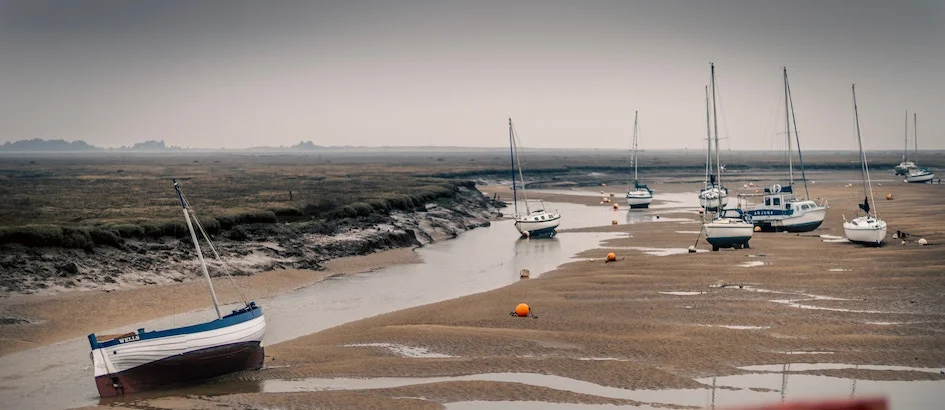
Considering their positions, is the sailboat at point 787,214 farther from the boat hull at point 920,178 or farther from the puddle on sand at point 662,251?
the boat hull at point 920,178

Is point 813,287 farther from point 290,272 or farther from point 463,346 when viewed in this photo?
point 290,272

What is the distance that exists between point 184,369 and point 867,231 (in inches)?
1594

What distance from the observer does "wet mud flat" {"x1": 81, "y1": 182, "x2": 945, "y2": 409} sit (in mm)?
24516

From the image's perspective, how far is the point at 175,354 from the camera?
26188 millimetres

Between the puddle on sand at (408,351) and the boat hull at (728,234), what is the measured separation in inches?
1123

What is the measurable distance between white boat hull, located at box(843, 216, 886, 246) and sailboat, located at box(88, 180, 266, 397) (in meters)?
37.9

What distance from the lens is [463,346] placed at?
30.2 meters

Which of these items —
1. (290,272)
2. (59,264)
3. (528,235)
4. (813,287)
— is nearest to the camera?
(813,287)

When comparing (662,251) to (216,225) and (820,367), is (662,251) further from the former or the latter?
(820,367)

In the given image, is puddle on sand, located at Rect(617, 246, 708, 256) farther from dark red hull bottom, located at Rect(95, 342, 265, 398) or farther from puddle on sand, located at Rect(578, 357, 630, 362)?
dark red hull bottom, located at Rect(95, 342, 265, 398)

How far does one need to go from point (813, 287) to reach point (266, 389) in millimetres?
25042

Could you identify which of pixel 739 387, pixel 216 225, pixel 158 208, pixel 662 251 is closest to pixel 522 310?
pixel 739 387

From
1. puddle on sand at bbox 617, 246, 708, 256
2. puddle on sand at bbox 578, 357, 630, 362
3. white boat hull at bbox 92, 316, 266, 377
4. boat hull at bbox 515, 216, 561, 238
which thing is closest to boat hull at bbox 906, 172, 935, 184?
boat hull at bbox 515, 216, 561, 238

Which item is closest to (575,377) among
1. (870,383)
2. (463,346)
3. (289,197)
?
A: (463,346)
